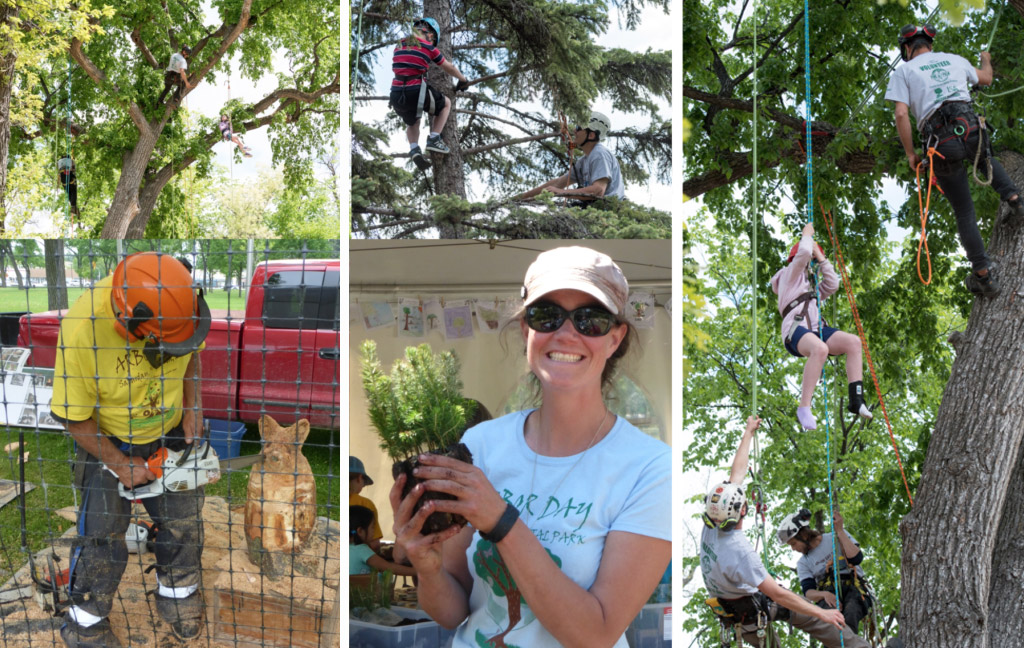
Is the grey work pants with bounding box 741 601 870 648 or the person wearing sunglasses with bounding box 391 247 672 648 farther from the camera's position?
the grey work pants with bounding box 741 601 870 648

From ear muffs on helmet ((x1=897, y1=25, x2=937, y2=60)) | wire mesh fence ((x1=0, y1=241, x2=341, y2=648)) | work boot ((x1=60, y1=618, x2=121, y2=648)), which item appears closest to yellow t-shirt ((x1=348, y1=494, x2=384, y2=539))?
wire mesh fence ((x1=0, y1=241, x2=341, y2=648))

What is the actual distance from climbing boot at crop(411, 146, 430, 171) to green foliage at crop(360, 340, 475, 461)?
0.63 meters

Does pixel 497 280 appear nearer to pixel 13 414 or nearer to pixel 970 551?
pixel 13 414

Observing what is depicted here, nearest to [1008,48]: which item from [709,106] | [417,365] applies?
[709,106]

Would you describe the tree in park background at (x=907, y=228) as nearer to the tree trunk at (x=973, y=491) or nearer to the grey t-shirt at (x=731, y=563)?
the tree trunk at (x=973, y=491)

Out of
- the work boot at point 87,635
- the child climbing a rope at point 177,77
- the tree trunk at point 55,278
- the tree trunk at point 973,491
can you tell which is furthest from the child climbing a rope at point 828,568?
the child climbing a rope at point 177,77

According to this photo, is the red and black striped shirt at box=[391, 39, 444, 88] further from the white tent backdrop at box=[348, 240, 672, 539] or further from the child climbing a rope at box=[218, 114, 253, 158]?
the child climbing a rope at box=[218, 114, 253, 158]

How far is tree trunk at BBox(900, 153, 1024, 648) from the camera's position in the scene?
4.99 m

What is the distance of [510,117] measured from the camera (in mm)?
3172

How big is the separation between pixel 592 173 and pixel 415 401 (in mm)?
975

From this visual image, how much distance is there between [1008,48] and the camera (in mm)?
6258

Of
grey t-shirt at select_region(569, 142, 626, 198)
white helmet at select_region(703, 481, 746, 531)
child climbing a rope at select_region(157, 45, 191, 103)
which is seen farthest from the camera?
child climbing a rope at select_region(157, 45, 191, 103)

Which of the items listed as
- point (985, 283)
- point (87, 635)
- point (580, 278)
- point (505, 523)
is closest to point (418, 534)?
point (505, 523)

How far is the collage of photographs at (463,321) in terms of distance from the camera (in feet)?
9.10
